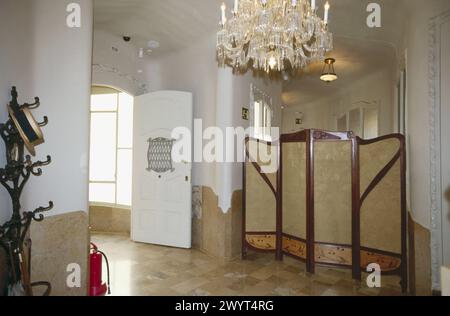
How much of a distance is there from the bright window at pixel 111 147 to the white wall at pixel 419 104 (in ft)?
12.9

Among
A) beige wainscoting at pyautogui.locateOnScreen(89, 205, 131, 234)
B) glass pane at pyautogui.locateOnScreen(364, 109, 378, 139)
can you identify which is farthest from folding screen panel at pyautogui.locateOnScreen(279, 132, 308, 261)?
glass pane at pyautogui.locateOnScreen(364, 109, 378, 139)

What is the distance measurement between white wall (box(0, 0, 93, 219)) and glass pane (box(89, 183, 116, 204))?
262cm

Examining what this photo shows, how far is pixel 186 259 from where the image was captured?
130 inches

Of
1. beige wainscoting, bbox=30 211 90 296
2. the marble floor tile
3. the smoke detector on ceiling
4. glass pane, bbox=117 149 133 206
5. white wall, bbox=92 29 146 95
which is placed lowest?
the marble floor tile

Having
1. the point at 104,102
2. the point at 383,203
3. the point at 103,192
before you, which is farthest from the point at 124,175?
the point at 383,203

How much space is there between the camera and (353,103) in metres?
6.33

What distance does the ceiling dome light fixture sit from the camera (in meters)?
4.68

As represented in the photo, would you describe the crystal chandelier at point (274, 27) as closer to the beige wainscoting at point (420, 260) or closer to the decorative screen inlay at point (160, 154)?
the beige wainscoting at point (420, 260)

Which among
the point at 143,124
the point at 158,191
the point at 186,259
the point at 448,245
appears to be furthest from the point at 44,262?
the point at 448,245

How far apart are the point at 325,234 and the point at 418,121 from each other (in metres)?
1.42

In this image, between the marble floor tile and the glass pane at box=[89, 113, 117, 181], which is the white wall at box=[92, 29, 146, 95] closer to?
the glass pane at box=[89, 113, 117, 181]

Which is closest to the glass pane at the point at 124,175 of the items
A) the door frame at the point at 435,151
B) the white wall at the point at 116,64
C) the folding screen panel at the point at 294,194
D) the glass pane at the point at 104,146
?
the glass pane at the point at 104,146

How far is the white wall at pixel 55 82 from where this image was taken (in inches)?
75.5
